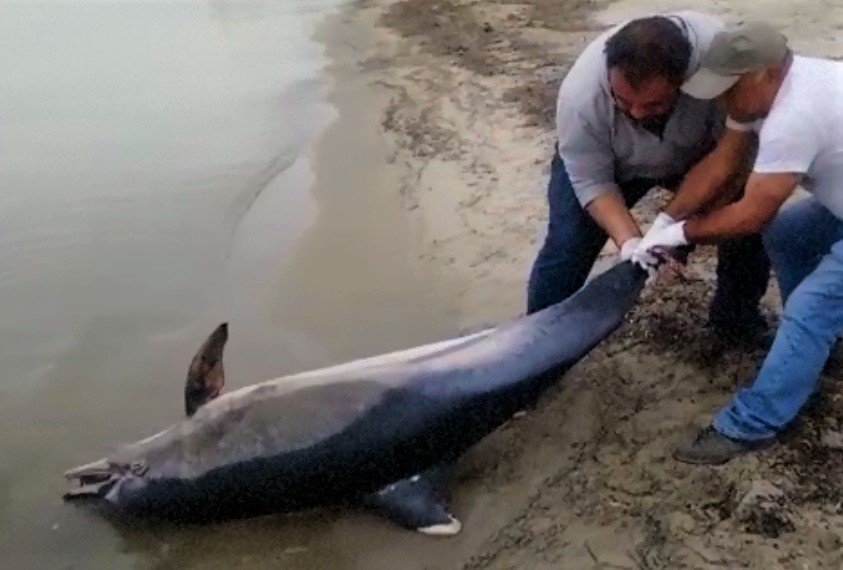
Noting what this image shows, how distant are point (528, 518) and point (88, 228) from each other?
14.8ft

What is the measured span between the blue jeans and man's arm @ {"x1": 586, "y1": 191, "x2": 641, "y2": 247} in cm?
71

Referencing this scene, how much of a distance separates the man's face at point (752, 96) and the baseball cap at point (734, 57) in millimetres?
33

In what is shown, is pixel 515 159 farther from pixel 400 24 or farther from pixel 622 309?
pixel 400 24

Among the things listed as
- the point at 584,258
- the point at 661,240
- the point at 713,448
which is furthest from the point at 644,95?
the point at 713,448

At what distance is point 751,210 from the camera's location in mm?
3570

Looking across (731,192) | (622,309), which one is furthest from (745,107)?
(622,309)

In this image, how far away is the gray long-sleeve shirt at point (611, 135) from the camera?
397cm

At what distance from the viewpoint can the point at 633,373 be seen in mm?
4539

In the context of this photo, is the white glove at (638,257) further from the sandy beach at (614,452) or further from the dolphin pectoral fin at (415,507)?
the dolphin pectoral fin at (415,507)

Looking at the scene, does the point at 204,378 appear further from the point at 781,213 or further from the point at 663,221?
the point at 781,213

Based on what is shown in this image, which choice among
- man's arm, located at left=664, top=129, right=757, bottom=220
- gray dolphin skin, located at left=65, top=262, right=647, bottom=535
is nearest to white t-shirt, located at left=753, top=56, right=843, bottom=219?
man's arm, located at left=664, top=129, right=757, bottom=220

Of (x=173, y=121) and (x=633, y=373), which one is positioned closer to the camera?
(x=633, y=373)

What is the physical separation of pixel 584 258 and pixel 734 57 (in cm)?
129

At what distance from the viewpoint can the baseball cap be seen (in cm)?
346
